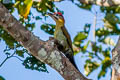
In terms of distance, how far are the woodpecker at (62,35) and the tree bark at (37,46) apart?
2.79 feet

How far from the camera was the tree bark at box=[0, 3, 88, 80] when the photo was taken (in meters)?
2.89

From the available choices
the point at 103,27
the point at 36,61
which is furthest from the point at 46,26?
the point at 103,27

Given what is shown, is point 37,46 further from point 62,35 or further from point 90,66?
point 90,66

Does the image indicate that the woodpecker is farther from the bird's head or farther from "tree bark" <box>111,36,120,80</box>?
"tree bark" <box>111,36,120,80</box>

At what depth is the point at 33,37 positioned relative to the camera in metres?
2.98

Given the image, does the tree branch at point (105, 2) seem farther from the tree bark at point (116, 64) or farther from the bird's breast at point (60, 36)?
the tree bark at point (116, 64)

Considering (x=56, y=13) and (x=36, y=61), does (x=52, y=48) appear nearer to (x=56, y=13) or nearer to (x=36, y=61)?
(x=36, y=61)

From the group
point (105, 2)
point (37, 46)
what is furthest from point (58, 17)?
point (37, 46)

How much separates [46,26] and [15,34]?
1250mm

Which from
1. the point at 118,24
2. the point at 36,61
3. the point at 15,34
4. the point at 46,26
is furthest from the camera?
the point at 118,24

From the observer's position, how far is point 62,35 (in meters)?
4.16

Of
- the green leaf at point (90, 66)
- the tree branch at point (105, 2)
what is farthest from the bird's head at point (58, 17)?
the green leaf at point (90, 66)

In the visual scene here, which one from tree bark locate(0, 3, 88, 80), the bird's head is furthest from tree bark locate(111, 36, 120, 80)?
the bird's head

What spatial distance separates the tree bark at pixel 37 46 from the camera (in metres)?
2.89
